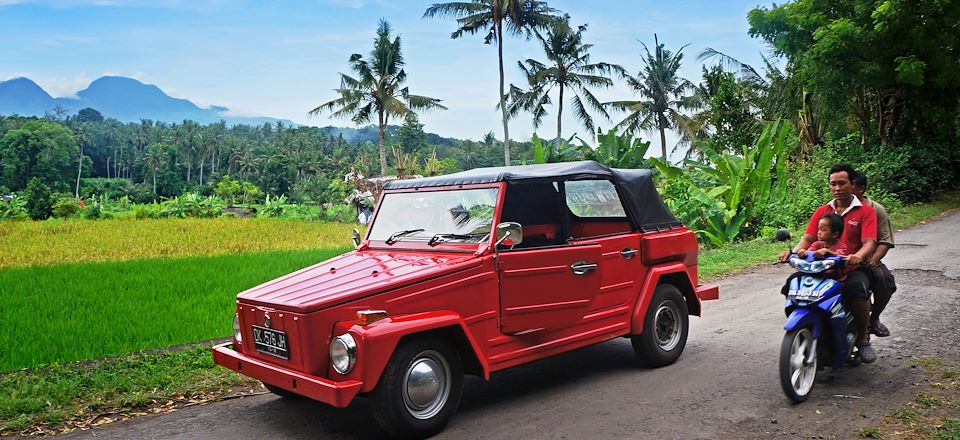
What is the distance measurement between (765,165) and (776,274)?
5.09 metres

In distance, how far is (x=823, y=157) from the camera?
67.2ft

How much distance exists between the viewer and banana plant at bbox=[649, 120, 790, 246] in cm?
1465

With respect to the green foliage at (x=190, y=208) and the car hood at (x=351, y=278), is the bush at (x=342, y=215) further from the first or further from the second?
the car hood at (x=351, y=278)

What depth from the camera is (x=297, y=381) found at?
13.4ft

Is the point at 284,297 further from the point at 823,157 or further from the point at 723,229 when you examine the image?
the point at 823,157

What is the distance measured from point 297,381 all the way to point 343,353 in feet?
1.12

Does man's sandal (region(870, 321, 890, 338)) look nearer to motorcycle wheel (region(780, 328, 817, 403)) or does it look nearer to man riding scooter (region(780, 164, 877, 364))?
man riding scooter (region(780, 164, 877, 364))

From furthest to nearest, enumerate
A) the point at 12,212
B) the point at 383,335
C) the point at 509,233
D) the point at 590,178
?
the point at 12,212 < the point at 590,178 < the point at 509,233 < the point at 383,335

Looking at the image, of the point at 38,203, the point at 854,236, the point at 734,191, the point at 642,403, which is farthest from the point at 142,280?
the point at 38,203

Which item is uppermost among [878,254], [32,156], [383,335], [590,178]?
[32,156]

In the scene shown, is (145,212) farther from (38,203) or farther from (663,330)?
(663,330)

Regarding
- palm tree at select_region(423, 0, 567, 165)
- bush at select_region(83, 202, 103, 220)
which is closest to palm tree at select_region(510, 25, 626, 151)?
palm tree at select_region(423, 0, 567, 165)

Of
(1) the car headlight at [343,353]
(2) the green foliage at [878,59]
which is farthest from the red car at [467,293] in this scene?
(2) the green foliage at [878,59]

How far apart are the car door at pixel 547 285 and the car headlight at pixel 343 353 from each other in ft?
3.91
